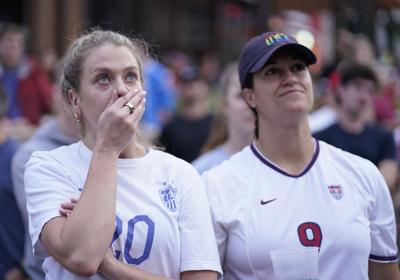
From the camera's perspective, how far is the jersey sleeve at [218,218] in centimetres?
385

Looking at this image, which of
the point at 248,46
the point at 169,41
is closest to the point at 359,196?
the point at 248,46

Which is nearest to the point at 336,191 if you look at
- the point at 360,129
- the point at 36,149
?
the point at 36,149

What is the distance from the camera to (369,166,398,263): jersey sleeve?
156 inches

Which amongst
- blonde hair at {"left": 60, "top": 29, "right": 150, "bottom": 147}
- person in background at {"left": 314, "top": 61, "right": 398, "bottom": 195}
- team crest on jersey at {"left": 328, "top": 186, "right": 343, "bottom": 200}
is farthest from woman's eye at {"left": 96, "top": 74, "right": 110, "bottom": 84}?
person in background at {"left": 314, "top": 61, "right": 398, "bottom": 195}

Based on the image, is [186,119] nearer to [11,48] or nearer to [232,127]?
[11,48]

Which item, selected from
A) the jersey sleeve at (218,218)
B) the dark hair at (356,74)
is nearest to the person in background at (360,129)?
the dark hair at (356,74)

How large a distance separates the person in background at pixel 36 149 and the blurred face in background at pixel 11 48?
4.39 metres

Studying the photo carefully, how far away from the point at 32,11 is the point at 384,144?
9.97 meters

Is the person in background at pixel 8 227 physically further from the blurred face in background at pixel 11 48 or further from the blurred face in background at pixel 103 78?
the blurred face in background at pixel 11 48

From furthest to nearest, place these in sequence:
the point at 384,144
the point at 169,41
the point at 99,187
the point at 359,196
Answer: the point at 169,41 < the point at 384,144 < the point at 359,196 < the point at 99,187

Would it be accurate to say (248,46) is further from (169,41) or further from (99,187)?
(169,41)

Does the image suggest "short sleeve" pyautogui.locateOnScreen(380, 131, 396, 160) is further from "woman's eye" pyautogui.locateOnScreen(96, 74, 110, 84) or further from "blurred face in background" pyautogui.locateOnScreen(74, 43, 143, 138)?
"woman's eye" pyautogui.locateOnScreen(96, 74, 110, 84)

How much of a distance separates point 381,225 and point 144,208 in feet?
3.93

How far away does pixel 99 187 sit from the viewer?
334cm
